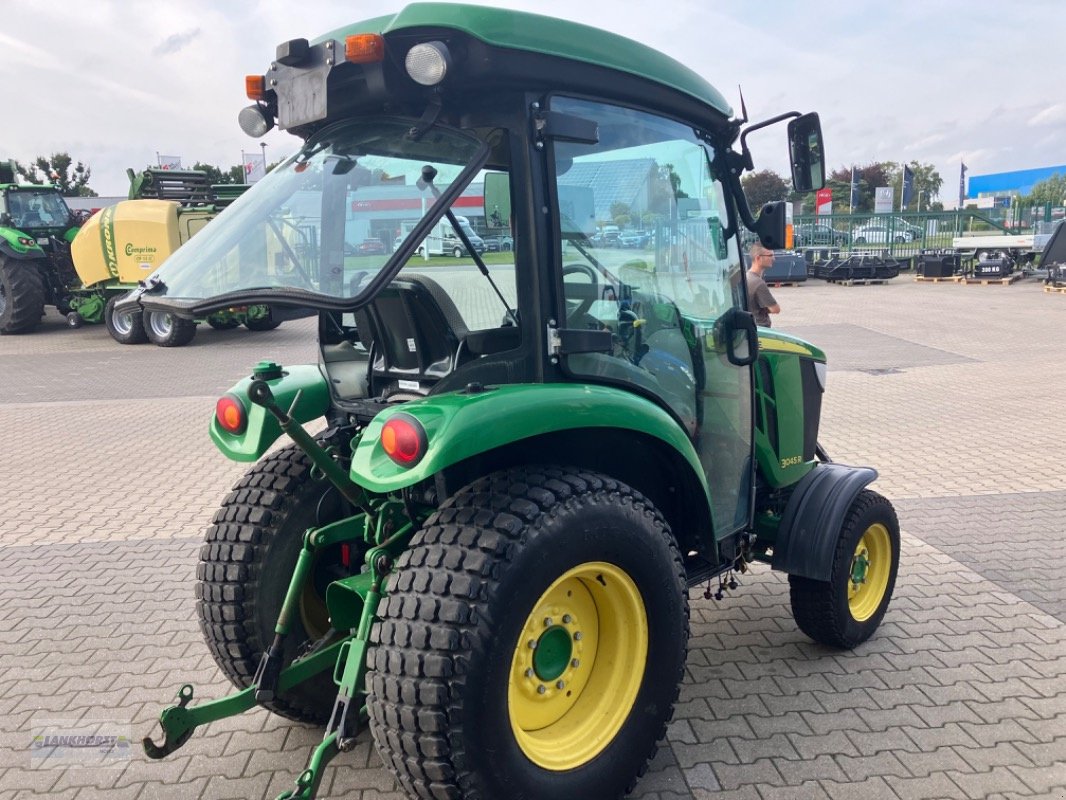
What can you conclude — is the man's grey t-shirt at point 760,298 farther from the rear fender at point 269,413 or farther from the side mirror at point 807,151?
the rear fender at point 269,413

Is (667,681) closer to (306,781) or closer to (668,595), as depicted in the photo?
(668,595)

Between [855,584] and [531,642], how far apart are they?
6.32 feet

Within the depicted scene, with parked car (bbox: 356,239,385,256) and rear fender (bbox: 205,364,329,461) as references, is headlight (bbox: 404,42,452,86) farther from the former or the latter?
rear fender (bbox: 205,364,329,461)

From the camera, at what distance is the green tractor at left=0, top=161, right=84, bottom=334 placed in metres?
14.4

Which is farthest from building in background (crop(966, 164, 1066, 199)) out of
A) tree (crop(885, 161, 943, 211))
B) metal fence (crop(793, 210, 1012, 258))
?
metal fence (crop(793, 210, 1012, 258))

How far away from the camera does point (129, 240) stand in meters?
13.6

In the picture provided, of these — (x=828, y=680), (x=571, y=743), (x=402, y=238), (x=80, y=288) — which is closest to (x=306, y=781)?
(x=571, y=743)

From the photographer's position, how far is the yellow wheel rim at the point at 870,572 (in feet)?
11.8

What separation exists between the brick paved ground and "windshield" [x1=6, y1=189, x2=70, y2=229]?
8514 mm

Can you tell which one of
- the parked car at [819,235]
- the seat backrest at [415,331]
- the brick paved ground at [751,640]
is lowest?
the brick paved ground at [751,640]

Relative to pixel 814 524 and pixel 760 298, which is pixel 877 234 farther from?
pixel 814 524

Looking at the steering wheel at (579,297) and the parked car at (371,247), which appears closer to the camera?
the parked car at (371,247)

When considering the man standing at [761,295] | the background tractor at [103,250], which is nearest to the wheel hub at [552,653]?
the man standing at [761,295]

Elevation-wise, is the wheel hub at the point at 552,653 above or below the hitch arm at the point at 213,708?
above
